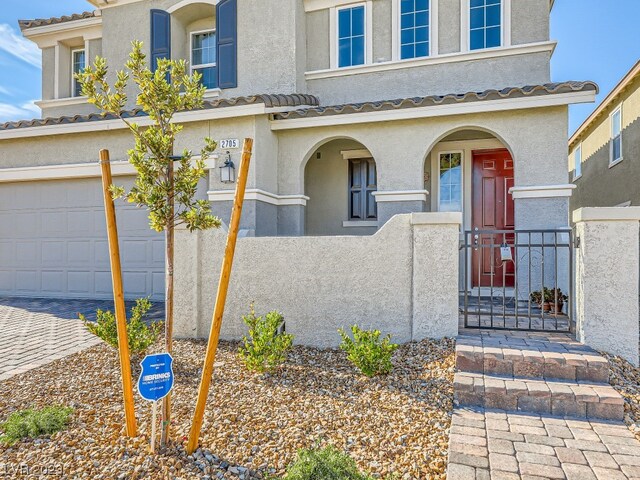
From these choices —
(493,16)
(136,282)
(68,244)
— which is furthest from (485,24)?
(68,244)

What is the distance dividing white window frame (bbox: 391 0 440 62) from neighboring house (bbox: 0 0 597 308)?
25 millimetres

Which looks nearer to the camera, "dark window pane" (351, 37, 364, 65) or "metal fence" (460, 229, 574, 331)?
"metal fence" (460, 229, 574, 331)

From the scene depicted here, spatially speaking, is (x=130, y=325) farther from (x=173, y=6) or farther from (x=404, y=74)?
(x=173, y=6)

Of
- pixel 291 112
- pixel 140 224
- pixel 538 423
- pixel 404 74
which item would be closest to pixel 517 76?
pixel 404 74

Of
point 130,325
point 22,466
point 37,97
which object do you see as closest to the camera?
point 22,466

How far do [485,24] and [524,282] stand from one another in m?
5.44

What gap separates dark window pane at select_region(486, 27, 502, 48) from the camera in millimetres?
8766

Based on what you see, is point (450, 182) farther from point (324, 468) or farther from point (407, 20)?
point (324, 468)

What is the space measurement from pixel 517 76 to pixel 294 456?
336 inches

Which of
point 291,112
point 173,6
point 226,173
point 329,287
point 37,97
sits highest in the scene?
point 173,6

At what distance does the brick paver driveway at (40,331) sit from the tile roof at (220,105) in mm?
4007

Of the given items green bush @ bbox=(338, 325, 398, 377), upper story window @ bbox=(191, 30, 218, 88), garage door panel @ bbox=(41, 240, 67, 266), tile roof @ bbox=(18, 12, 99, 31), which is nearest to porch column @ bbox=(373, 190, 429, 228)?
green bush @ bbox=(338, 325, 398, 377)

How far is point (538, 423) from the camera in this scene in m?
3.75

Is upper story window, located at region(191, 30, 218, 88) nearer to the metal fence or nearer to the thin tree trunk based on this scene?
the metal fence
